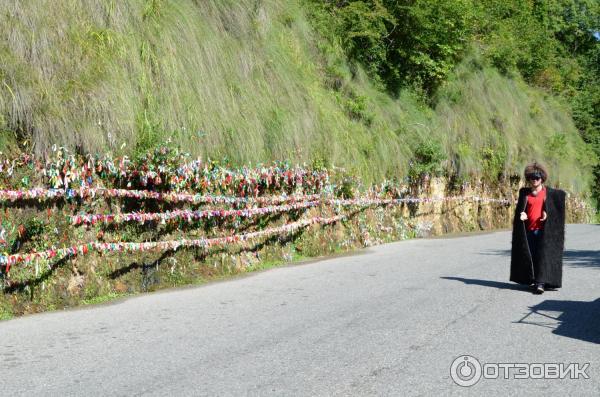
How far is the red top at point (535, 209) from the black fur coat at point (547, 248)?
0.07 metres

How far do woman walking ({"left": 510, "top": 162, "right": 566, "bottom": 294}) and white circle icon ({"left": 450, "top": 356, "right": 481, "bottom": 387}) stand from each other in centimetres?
439

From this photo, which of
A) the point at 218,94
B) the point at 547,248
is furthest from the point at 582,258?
the point at 218,94

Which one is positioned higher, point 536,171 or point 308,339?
point 536,171

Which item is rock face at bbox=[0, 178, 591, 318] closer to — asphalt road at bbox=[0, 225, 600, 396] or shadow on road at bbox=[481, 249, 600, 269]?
asphalt road at bbox=[0, 225, 600, 396]

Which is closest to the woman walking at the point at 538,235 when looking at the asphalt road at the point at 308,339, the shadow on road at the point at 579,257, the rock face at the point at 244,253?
the asphalt road at the point at 308,339

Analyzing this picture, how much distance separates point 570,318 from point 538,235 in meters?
2.67

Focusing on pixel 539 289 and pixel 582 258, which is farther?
pixel 582 258

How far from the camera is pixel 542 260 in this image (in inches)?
404

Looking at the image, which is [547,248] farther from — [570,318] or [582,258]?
[582,258]

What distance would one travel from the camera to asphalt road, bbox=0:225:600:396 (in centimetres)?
552

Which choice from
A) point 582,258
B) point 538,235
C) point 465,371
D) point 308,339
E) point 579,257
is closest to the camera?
point 465,371

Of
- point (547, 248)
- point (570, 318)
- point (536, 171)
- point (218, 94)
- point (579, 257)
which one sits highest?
point (218, 94)

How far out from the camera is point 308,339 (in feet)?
23.0

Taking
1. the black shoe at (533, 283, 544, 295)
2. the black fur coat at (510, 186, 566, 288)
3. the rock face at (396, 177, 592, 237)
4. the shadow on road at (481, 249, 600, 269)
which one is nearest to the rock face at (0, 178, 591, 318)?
the rock face at (396, 177, 592, 237)
